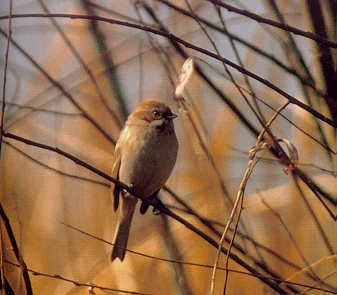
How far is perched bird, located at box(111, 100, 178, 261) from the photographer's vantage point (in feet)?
5.18

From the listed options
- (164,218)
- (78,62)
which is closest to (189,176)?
(164,218)

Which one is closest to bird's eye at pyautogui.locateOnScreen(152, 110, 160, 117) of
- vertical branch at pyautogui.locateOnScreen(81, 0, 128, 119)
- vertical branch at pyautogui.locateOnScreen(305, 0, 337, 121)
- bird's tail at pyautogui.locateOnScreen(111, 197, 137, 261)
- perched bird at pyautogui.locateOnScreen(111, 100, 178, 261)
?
perched bird at pyautogui.locateOnScreen(111, 100, 178, 261)

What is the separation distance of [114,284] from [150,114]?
54 centimetres

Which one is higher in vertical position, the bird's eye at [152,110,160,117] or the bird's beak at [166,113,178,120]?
the bird's eye at [152,110,160,117]

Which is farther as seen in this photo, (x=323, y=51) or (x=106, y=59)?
(x=106, y=59)

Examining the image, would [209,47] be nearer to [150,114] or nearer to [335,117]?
[150,114]

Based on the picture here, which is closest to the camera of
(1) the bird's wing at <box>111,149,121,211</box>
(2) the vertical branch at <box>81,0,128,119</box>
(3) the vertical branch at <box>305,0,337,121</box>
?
(3) the vertical branch at <box>305,0,337,121</box>

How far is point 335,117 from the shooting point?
1.33 metres

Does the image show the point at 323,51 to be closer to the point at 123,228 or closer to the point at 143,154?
the point at 143,154

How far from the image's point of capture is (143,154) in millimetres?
1601

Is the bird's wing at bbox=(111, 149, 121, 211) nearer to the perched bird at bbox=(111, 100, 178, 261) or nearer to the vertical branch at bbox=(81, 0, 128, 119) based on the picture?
the perched bird at bbox=(111, 100, 178, 261)

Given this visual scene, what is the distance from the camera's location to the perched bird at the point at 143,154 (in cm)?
158

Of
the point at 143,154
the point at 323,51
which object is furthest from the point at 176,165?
the point at 323,51

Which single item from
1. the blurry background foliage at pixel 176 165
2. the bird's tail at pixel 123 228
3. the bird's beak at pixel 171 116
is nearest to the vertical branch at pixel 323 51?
the blurry background foliage at pixel 176 165
